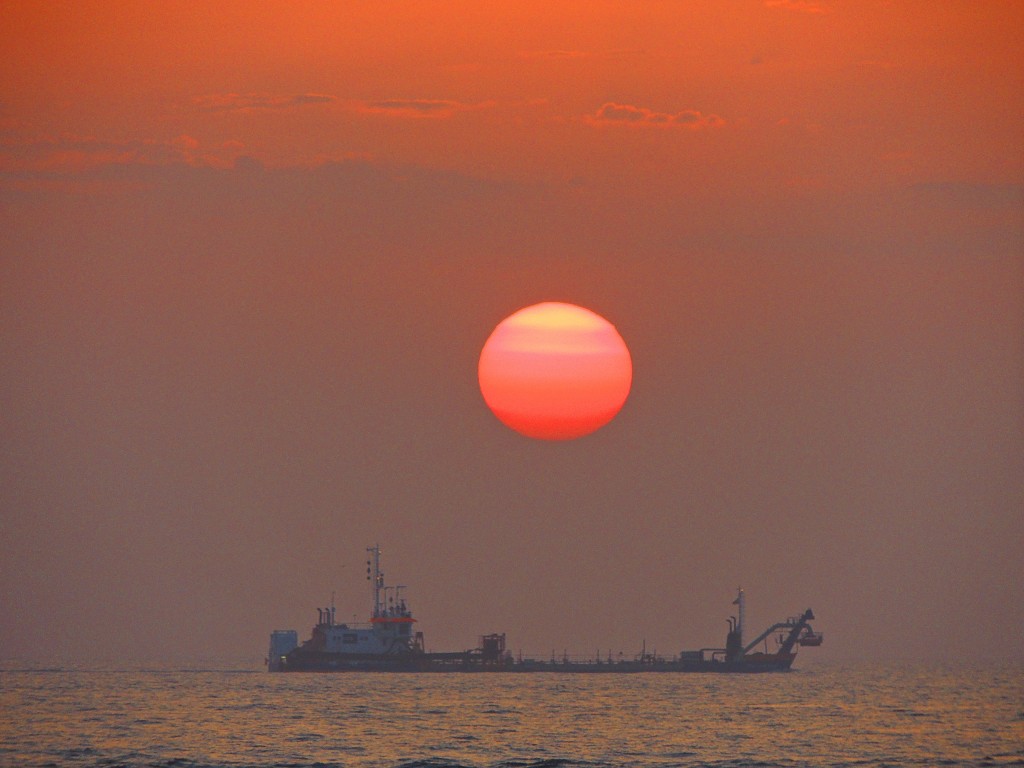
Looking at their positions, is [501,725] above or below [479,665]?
→ below

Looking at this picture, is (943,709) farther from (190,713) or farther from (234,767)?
(234,767)

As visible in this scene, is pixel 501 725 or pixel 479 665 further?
pixel 479 665

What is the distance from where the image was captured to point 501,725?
10575 cm

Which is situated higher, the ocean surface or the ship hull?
the ship hull

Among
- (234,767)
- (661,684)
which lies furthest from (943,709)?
(234,767)

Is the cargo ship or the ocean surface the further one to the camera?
the cargo ship

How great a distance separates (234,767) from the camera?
80.7 m

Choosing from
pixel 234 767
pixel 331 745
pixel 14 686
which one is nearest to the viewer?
pixel 234 767

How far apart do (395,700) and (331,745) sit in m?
42.7

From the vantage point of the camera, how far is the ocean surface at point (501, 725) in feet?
280

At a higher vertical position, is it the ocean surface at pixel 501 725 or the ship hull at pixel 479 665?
the ship hull at pixel 479 665

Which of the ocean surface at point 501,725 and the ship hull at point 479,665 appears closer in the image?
the ocean surface at point 501,725

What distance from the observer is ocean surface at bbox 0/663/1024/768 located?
280 feet

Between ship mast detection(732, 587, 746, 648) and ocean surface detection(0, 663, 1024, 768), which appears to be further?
ship mast detection(732, 587, 746, 648)
